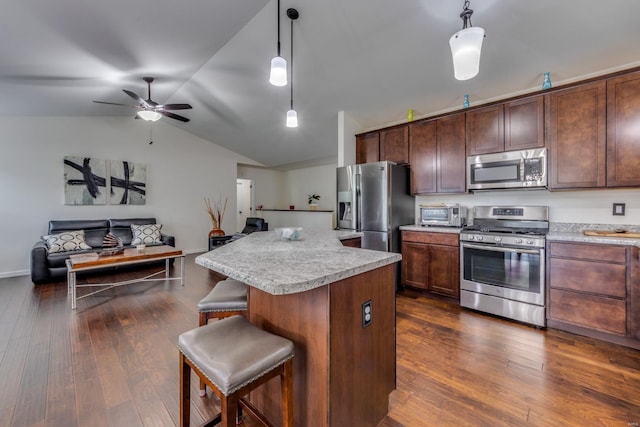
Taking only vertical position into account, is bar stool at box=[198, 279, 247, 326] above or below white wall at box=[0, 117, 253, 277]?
below

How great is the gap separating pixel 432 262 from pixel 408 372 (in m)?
1.66

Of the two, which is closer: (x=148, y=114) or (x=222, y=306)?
(x=222, y=306)

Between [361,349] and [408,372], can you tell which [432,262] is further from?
[361,349]

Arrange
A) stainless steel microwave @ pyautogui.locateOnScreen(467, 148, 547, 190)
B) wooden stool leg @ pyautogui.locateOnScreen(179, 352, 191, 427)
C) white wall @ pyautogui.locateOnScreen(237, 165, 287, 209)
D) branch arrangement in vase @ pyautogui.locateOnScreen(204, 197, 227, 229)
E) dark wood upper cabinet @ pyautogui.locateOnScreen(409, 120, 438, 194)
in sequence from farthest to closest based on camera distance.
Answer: white wall @ pyautogui.locateOnScreen(237, 165, 287, 209) < branch arrangement in vase @ pyautogui.locateOnScreen(204, 197, 227, 229) < dark wood upper cabinet @ pyautogui.locateOnScreen(409, 120, 438, 194) < stainless steel microwave @ pyautogui.locateOnScreen(467, 148, 547, 190) < wooden stool leg @ pyautogui.locateOnScreen(179, 352, 191, 427)

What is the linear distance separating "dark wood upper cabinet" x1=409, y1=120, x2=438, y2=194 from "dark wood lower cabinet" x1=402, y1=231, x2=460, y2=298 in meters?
0.65

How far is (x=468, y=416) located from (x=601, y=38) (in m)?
3.05

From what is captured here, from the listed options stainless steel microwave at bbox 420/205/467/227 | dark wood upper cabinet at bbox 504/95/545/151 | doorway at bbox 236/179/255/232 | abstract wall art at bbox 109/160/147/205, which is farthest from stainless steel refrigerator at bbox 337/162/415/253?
doorway at bbox 236/179/255/232

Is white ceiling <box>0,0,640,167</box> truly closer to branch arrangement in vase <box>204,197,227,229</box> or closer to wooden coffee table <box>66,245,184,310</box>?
wooden coffee table <box>66,245,184,310</box>

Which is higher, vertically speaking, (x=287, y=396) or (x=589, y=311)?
(x=287, y=396)

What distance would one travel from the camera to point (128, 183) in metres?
5.42

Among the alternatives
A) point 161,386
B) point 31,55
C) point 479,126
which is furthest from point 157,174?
point 479,126

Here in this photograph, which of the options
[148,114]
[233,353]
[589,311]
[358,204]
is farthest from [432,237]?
[148,114]

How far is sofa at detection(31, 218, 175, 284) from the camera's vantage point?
12.7ft

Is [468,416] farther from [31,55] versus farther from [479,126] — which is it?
[31,55]
